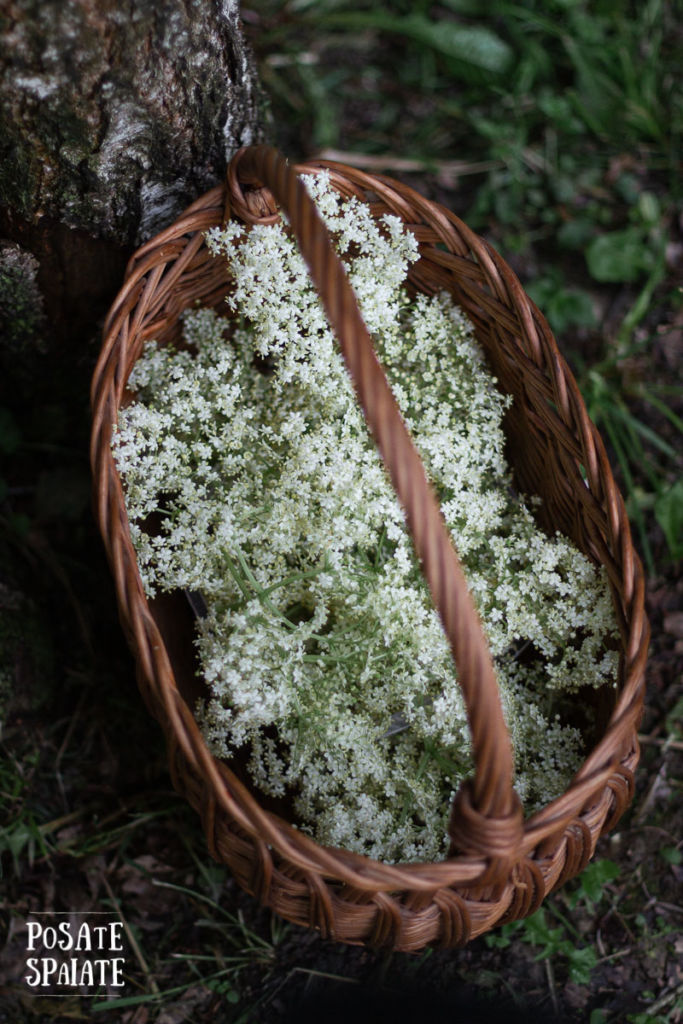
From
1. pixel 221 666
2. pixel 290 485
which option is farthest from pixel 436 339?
pixel 221 666

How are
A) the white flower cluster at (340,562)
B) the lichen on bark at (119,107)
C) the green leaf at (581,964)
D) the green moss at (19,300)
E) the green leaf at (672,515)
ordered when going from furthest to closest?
the green leaf at (672,515) < the green leaf at (581,964) < the green moss at (19,300) < the white flower cluster at (340,562) < the lichen on bark at (119,107)

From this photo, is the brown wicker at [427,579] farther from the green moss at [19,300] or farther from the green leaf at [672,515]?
the green leaf at [672,515]

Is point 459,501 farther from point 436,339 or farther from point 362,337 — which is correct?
A: point 362,337

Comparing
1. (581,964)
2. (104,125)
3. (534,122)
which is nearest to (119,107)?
(104,125)

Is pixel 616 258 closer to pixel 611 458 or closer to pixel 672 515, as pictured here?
pixel 611 458

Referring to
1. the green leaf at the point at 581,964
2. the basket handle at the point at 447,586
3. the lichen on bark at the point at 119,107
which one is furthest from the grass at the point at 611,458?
the basket handle at the point at 447,586

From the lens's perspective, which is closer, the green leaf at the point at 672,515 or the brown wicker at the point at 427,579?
the brown wicker at the point at 427,579
